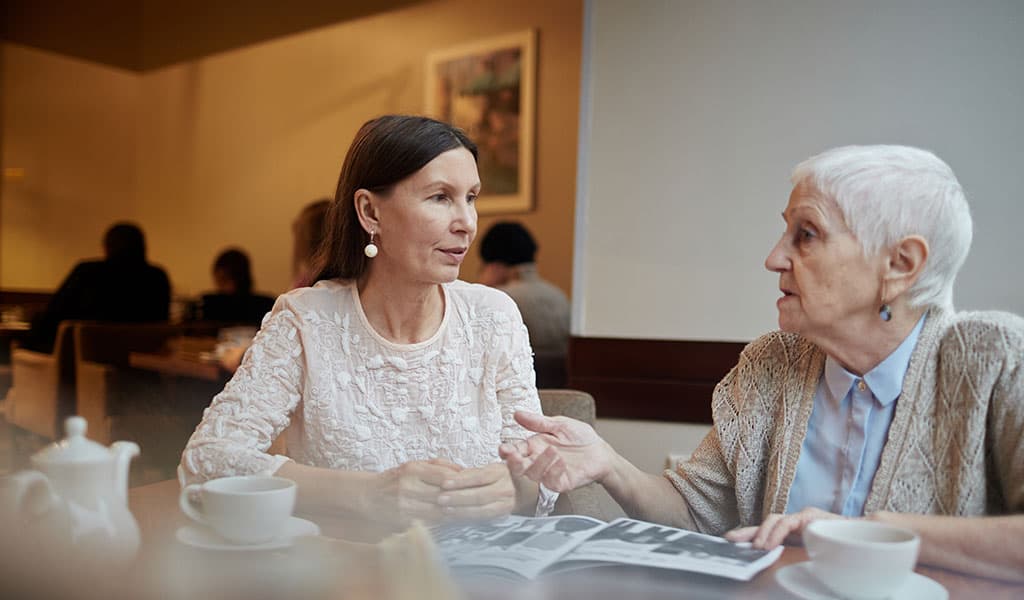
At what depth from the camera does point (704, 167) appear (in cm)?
210

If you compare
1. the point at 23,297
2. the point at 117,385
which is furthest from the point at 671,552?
the point at 23,297

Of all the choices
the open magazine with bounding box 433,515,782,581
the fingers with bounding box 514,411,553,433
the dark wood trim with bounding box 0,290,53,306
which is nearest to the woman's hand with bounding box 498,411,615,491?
the fingers with bounding box 514,411,553,433

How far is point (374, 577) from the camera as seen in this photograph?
28.9 inches

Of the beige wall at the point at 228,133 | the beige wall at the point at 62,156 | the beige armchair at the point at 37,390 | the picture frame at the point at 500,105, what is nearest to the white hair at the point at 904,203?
the beige armchair at the point at 37,390

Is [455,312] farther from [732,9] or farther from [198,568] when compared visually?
[732,9]

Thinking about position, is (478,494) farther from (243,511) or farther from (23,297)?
(23,297)

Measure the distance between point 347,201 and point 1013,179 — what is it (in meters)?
1.51

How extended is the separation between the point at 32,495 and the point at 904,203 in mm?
971

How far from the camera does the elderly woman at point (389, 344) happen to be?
124cm

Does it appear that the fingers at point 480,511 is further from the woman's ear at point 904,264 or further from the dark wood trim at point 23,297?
the dark wood trim at point 23,297

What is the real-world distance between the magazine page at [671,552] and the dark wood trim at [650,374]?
1143mm

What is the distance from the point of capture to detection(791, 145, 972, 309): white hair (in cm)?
97

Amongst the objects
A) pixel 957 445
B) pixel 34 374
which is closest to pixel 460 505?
pixel 957 445

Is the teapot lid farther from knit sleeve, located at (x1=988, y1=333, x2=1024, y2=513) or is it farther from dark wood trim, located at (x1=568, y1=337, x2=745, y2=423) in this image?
dark wood trim, located at (x1=568, y1=337, x2=745, y2=423)
